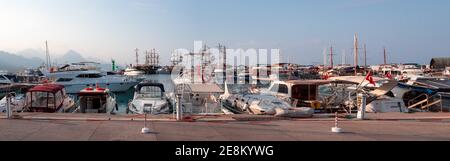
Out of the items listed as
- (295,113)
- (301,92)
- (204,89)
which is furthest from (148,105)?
(295,113)

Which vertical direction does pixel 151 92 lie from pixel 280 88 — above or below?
below

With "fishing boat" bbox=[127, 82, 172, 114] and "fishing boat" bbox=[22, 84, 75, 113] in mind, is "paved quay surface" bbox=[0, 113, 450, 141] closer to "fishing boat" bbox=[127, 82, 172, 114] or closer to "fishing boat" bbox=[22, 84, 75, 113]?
"fishing boat" bbox=[22, 84, 75, 113]

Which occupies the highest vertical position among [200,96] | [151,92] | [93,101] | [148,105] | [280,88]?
[280,88]

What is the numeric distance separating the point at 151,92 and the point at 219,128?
16.8 metres

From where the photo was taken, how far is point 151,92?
26406 millimetres

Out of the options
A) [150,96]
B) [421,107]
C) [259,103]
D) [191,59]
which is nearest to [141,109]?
[150,96]

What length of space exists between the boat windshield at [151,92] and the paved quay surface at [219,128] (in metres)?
11.7

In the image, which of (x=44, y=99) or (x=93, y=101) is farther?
(x=93, y=101)

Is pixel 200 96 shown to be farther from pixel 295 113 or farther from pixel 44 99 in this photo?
pixel 295 113

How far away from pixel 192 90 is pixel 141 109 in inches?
154

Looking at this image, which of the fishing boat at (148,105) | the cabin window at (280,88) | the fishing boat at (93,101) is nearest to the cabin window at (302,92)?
the cabin window at (280,88)

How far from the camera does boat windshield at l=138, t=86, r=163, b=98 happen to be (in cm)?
2454

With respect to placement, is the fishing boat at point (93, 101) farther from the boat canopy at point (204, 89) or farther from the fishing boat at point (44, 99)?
the boat canopy at point (204, 89)

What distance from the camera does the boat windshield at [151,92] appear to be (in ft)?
80.5
